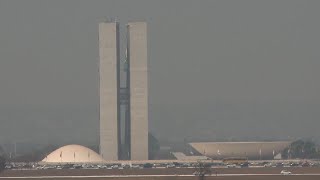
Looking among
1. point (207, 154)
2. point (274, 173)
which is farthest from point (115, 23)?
point (274, 173)

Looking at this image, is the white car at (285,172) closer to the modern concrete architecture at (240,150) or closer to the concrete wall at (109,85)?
the modern concrete architecture at (240,150)

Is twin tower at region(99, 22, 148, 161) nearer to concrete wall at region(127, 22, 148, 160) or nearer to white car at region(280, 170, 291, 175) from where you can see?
concrete wall at region(127, 22, 148, 160)

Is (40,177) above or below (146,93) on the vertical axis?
below

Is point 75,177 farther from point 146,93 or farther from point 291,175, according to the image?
point 146,93

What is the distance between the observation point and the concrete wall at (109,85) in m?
157

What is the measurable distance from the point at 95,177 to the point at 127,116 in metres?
58.0

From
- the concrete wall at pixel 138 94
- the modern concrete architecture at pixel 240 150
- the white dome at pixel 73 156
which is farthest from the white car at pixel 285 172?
the concrete wall at pixel 138 94

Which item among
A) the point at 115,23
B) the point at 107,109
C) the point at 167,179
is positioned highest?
the point at 115,23

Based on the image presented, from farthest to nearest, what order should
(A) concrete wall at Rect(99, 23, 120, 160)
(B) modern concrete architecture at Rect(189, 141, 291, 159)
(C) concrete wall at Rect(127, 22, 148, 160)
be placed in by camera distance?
(C) concrete wall at Rect(127, 22, 148, 160) → (A) concrete wall at Rect(99, 23, 120, 160) → (B) modern concrete architecture at Rect(189, 141, 291, 159)

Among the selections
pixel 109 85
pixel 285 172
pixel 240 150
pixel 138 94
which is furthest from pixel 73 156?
pixel 285 172

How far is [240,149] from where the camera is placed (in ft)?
505

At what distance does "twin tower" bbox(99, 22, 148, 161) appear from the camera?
15750 cm

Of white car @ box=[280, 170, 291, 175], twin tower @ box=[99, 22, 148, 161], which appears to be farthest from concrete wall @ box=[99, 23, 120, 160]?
white car @ box=[280, 170, 291, 175]

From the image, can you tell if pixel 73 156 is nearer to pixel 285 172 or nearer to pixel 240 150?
pixel 240 150
